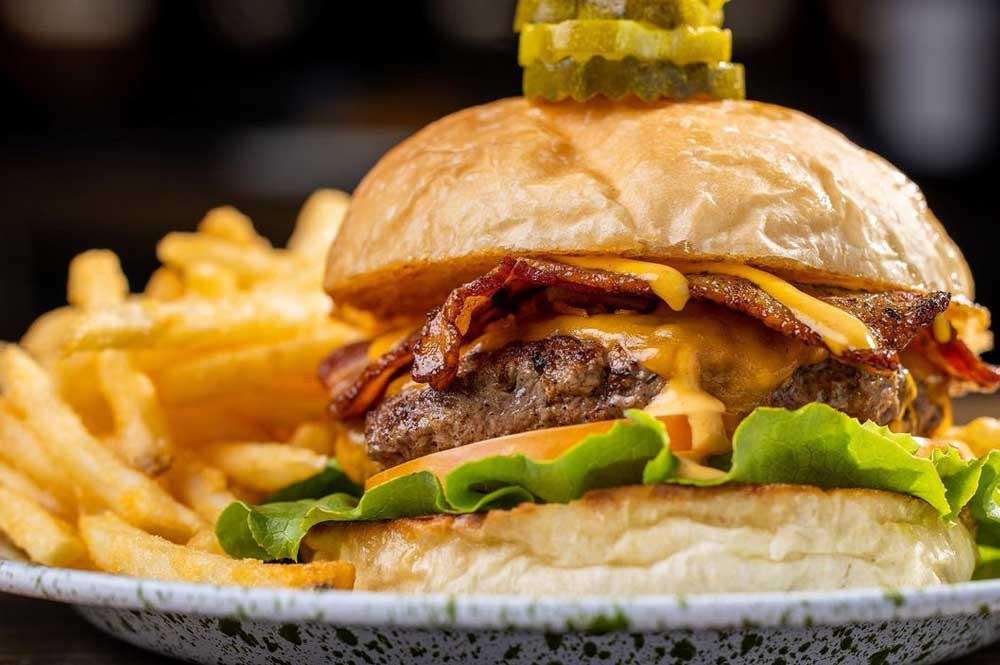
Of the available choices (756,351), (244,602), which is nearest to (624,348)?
(756,351)

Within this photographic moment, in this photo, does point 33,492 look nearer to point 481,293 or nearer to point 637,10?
point 481,293

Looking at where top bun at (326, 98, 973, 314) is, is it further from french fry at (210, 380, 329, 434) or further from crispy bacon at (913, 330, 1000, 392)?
french fry at (210, 380, 329, 434)

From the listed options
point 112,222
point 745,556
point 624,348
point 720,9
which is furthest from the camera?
point 112,222

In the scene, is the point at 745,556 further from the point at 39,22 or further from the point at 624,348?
the point at 39,22

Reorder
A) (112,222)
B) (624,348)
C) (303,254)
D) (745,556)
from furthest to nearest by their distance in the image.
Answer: (112,222) < (303,254) < (624,348) < (745,556)

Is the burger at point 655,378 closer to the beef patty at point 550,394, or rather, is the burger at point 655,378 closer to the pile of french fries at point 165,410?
the beef patty at point 550,394

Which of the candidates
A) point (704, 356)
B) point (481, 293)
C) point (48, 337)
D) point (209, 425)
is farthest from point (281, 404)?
point (704, 356)
